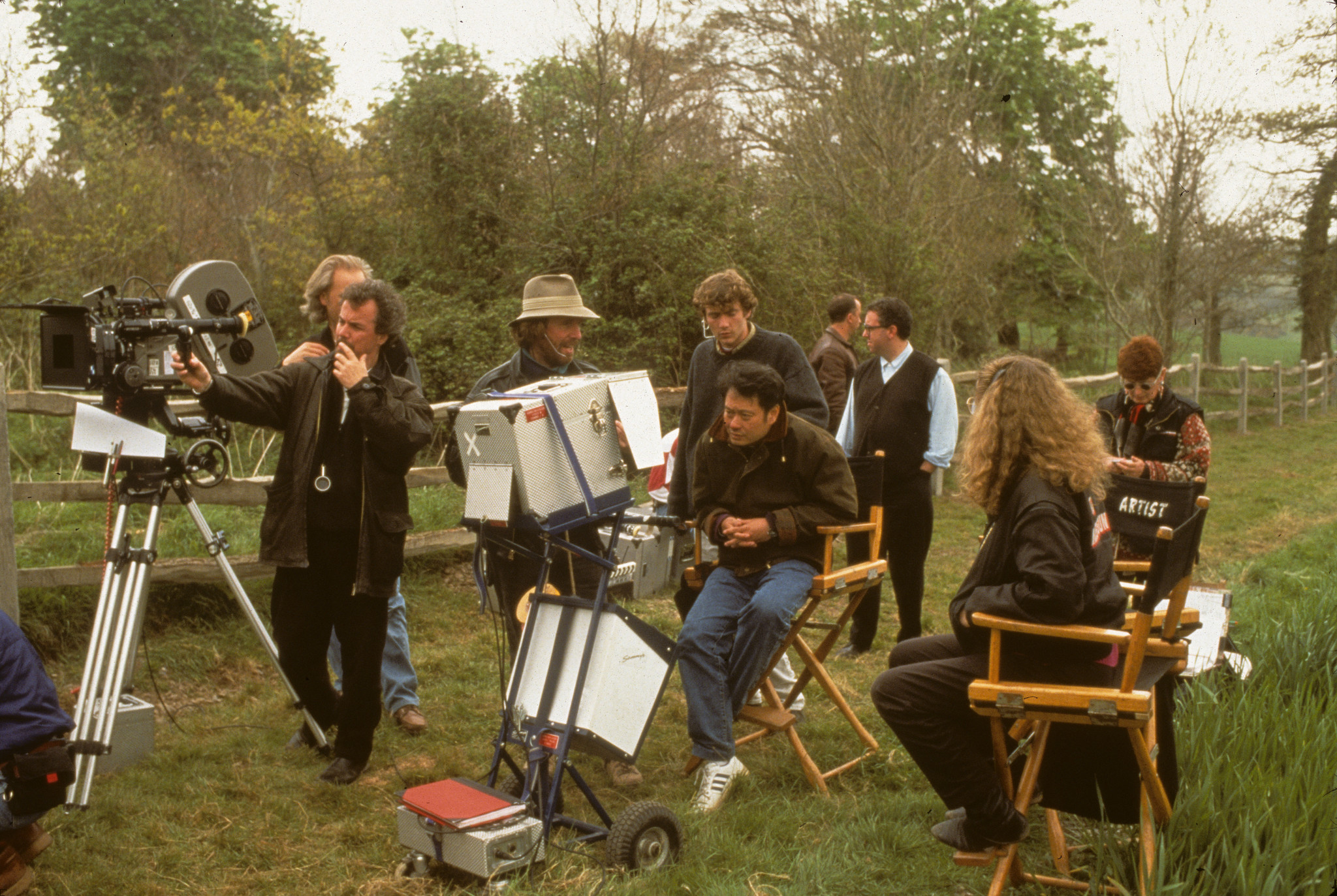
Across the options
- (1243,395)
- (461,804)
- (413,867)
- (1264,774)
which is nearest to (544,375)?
(461,804)

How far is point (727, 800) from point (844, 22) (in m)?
12.9

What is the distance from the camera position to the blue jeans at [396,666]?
15.4 feet

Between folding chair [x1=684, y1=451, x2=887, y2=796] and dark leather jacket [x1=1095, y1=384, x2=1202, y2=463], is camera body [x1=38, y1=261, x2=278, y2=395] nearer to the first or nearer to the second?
folding chair [x1=684, y1=451, x2=887, y2=796]

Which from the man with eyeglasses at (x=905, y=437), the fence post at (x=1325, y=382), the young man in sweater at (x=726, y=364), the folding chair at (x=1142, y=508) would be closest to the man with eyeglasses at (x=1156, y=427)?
the folding chair at (x=1142, y=508)

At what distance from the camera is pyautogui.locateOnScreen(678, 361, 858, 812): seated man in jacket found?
3867 mm

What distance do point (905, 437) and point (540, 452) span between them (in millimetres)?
2630

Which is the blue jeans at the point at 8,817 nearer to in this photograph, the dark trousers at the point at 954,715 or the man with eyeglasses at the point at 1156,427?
the dark trousers at the point at 954,715

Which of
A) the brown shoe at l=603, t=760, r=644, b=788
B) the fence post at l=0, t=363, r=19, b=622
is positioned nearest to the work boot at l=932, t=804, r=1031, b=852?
the brown shoe at l=603, t=760, r=644, b=788

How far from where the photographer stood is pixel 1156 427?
4.77 m

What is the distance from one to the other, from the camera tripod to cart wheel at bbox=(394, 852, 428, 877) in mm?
1065

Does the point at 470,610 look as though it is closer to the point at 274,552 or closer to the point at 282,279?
the point at 274,552

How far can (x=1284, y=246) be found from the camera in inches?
811

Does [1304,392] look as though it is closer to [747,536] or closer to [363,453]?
[747,536]

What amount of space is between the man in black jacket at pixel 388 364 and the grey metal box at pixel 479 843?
1.12 meters
